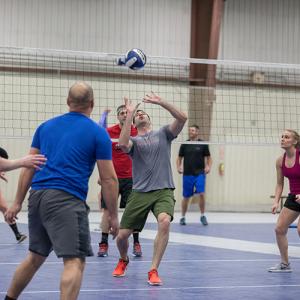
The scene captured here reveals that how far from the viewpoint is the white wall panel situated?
2084 centimetres

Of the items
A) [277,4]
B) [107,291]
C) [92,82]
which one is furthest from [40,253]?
[277,4]

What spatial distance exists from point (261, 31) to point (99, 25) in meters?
4.78

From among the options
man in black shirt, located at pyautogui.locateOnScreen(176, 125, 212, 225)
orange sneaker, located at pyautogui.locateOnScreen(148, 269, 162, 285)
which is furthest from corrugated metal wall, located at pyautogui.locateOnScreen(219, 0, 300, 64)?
orange sneaker, located at pyautogui.locateOnScreen(148, 269, 162, 285)

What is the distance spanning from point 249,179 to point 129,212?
47.6 feet

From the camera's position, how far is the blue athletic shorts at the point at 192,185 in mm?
17094

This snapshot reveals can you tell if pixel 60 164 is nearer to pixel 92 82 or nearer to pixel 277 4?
pixel 92 82

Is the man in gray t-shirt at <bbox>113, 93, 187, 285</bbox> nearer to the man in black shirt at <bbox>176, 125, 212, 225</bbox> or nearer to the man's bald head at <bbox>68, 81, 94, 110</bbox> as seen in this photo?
the man's bald head at <bbox>68, 81, 94, 110</bbox>

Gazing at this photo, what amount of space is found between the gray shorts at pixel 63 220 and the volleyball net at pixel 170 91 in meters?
13.0

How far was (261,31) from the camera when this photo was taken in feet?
75.7

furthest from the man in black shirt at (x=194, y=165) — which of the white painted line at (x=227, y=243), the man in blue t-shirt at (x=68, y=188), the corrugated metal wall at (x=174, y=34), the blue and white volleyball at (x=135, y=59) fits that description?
the man in blue t-shirt at (x=68, y=188)

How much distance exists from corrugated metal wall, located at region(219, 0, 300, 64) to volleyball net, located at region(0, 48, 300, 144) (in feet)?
1.66

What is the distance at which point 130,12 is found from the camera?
21938 millimetres

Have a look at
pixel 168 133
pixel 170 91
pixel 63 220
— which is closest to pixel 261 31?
pixel 170 91

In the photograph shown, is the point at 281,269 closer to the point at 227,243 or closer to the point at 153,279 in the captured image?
the point at 153,279
